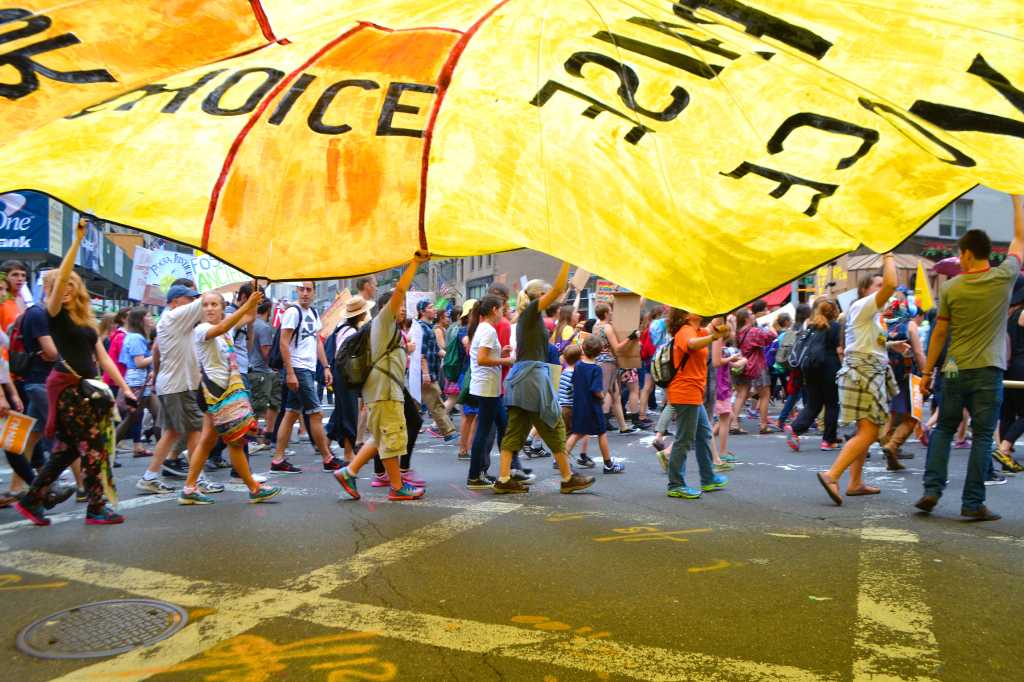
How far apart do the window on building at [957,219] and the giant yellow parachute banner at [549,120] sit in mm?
39958

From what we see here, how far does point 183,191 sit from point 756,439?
10.1m

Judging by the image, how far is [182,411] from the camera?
8273 millimetres

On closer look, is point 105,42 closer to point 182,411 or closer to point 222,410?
point 222,410

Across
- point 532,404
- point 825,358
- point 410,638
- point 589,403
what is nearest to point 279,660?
point 410,638

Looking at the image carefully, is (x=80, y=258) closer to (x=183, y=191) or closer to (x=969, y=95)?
(x=183, y=191)

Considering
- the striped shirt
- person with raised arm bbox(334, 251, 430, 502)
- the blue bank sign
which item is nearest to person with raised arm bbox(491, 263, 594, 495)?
person with raised arm bbox(334, 251, 430, 502)

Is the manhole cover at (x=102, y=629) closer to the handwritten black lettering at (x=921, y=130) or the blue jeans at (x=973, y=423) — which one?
the handwritten black lettering at (x=921, y=130)

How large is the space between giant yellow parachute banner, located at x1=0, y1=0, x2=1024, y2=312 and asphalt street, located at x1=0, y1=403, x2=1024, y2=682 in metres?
1.71

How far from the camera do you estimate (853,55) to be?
402 centimetres

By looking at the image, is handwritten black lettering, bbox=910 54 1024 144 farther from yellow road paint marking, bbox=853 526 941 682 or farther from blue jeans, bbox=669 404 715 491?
blue jeans, bbox=669 404 715 491

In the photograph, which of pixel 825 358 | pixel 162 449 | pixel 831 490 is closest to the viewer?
pixel 831 490

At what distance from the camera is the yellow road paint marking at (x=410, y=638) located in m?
3.56

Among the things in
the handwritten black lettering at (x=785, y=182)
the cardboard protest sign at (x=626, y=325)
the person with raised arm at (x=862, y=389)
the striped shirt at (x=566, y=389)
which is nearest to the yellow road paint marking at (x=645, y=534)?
the person with raised arm at (x=862, y=389)

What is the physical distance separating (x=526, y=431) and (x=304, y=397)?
3.13 meters
